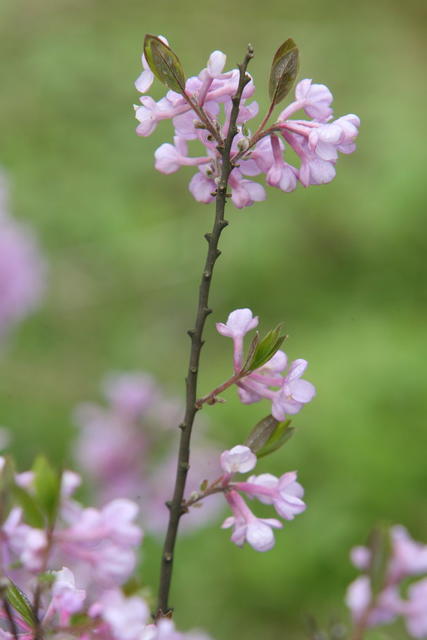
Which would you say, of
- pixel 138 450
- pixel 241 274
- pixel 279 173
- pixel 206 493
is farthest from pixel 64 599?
pixel 241 274

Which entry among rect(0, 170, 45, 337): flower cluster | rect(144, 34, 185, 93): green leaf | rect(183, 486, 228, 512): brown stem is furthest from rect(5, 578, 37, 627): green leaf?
rect(0, 170, 45, 337): flower cluster

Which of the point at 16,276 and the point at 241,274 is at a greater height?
the point at 241,274

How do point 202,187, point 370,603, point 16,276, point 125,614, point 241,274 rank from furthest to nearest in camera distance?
point 241,274 < point 16,276 < point 202,187 < point 370,603 < point 125,614

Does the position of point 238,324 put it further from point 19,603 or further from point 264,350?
point 19,603

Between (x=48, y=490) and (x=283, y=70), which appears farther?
(x=283, y=70)

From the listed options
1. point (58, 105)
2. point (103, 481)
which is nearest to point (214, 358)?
point (103, 481)

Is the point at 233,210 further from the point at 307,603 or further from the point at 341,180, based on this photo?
the point at 307,603

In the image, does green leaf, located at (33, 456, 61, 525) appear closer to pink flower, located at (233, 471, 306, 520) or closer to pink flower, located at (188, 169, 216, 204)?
pink flower, located at (233, 471, 306, 520)

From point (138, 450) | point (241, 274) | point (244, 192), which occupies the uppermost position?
point (241, 274)

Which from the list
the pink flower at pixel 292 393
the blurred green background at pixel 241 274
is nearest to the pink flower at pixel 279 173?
the pink flower at pixel 292 393
